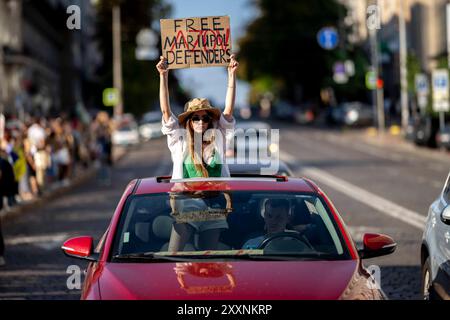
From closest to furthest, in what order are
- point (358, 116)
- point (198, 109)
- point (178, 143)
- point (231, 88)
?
point (198, 109), point (178, 143), point (231, 88), point (358, 116)

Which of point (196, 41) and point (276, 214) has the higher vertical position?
point (196, 41)

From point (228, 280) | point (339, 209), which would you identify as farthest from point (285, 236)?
point (339, 209)

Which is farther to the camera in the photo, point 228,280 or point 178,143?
point 178,143

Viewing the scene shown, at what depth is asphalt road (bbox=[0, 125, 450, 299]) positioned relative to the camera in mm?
11148

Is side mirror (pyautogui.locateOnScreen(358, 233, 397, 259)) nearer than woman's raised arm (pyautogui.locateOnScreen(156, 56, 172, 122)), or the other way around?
side mirror (pyautogui.locateOnScreen(358, 233, 397, 259))

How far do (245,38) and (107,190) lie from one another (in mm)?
78391

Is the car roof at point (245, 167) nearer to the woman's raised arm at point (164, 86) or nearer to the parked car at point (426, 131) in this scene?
the woman's raised arm at point (164, 86)

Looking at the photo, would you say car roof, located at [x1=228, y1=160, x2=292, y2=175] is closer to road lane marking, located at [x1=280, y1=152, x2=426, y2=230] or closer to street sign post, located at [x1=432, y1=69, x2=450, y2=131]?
road lane marking, located at [x1=280, y1=152, x2=426, y2=230]

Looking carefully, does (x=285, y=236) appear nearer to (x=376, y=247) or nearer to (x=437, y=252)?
(x=376, y=247)

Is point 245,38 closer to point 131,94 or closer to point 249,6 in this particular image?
point 249,6

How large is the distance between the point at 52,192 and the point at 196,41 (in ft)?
55.6

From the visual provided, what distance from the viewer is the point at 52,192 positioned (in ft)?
83.4

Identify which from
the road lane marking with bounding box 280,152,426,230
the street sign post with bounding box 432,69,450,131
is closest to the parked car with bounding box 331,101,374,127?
the street sign post with bounding box 432,69,450,131

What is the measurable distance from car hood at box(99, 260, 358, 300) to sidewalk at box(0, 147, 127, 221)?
13490 millimetres
